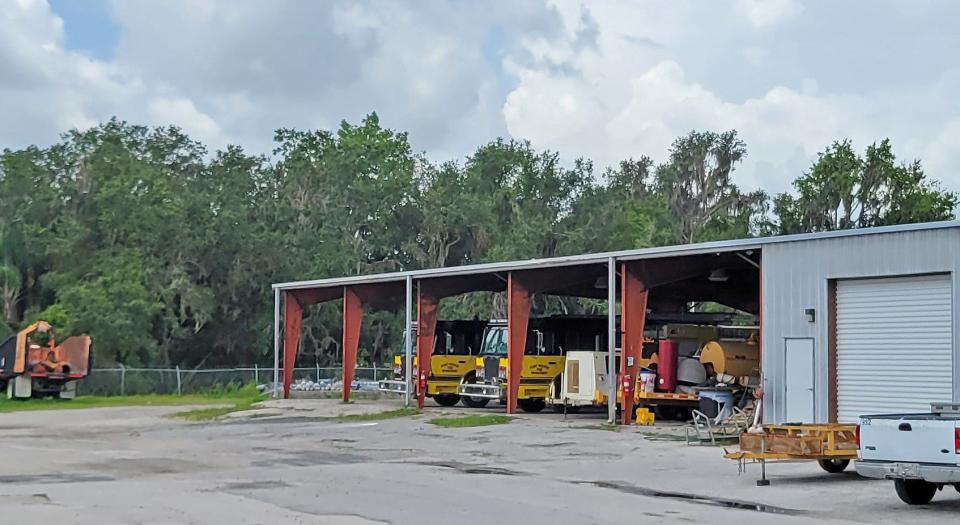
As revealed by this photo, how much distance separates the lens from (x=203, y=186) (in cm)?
6269

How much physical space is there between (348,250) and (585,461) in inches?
1653

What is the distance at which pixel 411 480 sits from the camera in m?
18.5

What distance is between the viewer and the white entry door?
24.8 metres

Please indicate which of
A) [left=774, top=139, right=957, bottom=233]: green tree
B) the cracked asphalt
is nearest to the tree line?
[left=774, top=139, right=957, bottom=233]: green tree

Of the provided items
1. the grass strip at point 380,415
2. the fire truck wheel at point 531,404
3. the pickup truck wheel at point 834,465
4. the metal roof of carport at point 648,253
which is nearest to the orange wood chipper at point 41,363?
the metal roof of carport at point 648,253

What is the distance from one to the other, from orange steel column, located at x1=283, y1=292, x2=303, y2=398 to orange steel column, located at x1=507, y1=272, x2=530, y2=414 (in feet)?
36.9

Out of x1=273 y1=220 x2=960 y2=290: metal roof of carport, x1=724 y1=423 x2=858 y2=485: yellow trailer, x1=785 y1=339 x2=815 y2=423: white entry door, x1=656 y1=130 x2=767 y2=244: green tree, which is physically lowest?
x1=724 y1=423 x2=858 y2=485: yellow trailer

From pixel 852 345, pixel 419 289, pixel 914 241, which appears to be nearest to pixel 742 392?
pixel 852 345

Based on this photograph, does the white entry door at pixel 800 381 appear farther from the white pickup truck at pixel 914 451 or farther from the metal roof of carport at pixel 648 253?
the white pickup truck at pixel 914 451

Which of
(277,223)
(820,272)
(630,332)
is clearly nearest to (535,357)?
(630,332)

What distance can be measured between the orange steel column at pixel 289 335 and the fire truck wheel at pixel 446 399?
241 inches

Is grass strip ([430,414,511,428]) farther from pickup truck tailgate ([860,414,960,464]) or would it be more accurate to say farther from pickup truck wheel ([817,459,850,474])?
pickup truck tailgate ([860,414,960,464])

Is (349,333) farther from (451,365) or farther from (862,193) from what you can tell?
(862,193)

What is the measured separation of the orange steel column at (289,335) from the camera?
140 ft
